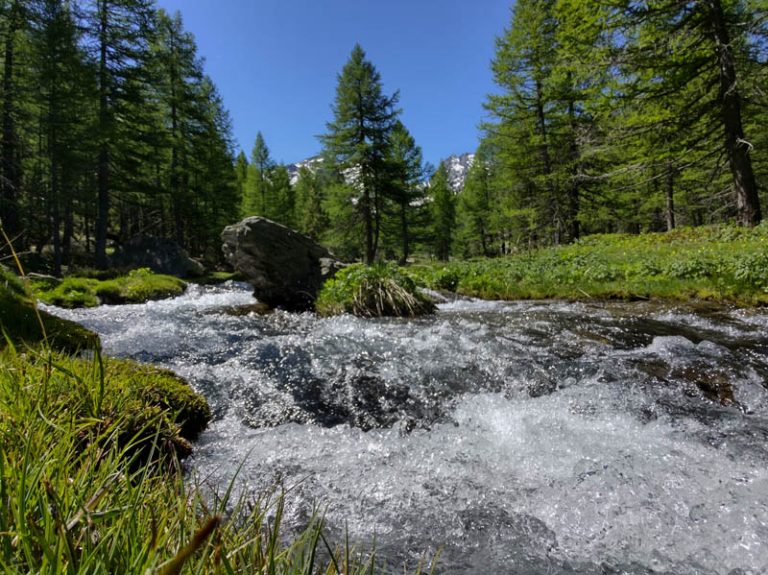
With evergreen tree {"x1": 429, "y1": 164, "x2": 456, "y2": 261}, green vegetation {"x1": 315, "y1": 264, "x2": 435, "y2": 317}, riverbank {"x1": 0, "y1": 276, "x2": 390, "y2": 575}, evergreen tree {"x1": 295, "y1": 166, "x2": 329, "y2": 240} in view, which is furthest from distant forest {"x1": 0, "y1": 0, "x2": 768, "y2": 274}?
evergreen tree {"x1": 429, "y1": 164, "x2": 456, "y2": 261}

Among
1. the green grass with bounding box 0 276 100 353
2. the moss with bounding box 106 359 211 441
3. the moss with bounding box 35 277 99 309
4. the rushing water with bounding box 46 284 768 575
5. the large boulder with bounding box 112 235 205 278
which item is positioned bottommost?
the rushing water with bounding box 46 284 768 575

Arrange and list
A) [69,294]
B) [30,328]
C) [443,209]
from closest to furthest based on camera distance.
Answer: [30,328]
[69,294]
[443,209]

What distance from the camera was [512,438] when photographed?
299 centimetres

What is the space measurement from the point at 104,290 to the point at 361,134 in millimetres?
16778

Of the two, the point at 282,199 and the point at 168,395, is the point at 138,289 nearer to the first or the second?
the point at 168,395

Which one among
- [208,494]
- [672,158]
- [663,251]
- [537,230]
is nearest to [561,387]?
[208,494]

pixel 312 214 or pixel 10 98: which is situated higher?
pixel 10 98

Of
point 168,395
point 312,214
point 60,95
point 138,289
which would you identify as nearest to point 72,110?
point 60,95

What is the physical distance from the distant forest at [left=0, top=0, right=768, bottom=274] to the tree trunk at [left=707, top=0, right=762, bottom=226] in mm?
53

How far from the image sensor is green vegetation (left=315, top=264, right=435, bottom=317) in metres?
8.43

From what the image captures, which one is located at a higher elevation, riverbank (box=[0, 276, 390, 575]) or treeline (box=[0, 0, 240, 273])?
treeline (box=[0, 0, 240, 273])

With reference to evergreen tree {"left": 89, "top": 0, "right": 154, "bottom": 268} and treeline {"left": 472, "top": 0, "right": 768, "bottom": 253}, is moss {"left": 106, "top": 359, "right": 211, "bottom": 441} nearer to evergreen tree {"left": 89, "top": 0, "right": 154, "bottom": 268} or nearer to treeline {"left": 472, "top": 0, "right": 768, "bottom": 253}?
treeline {"left": 472, "top": 0, "right": 768, "bottom": 253}

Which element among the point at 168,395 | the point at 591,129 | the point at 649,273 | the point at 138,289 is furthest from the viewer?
the point at 591,129

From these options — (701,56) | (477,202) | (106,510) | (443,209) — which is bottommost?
(106,510)
